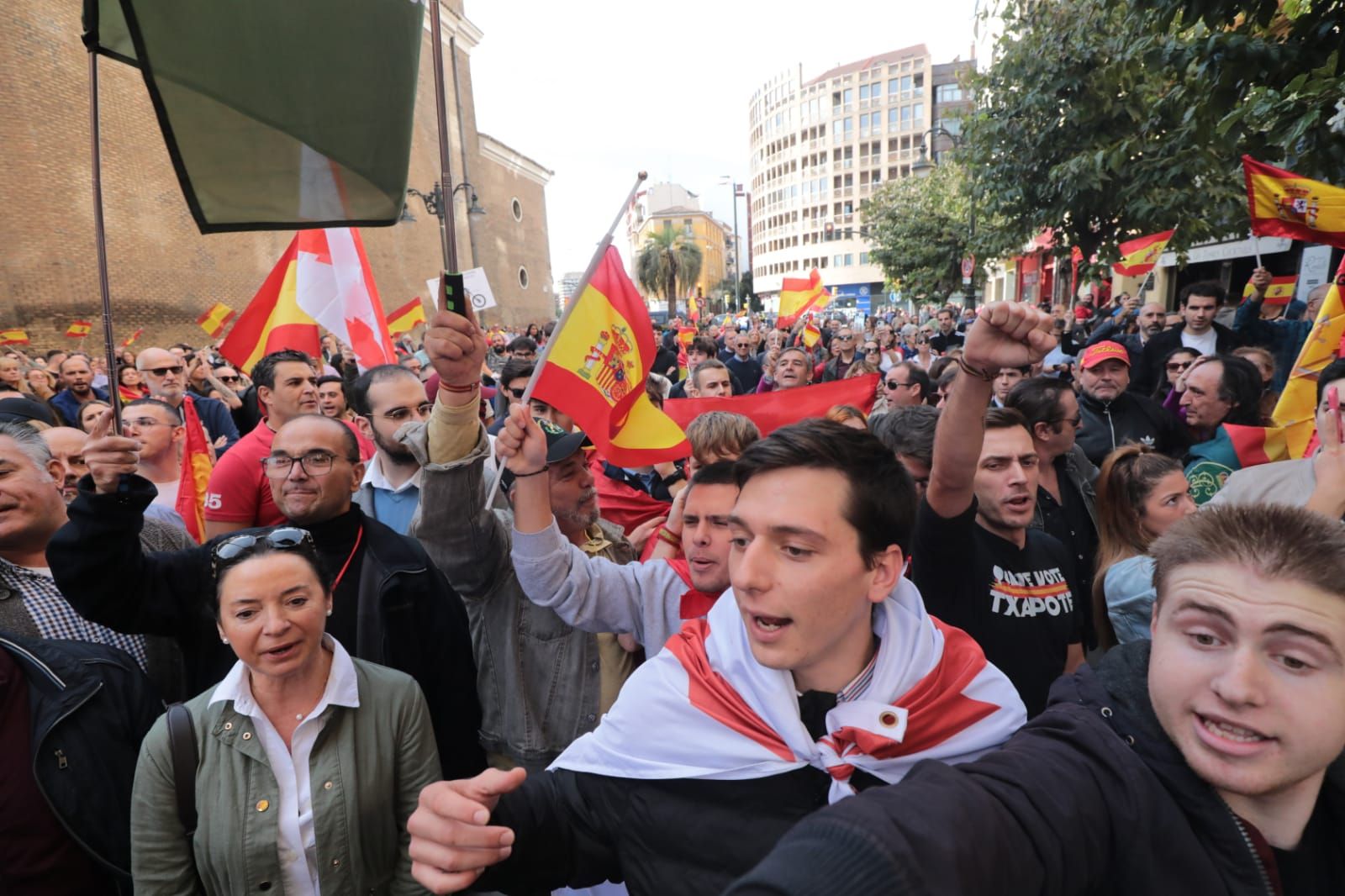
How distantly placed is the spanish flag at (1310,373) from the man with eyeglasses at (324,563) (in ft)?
13.7

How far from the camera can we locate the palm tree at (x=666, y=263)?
55.7m

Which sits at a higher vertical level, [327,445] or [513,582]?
[327,445]

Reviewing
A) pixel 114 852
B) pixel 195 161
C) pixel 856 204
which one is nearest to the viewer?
pixel 195 161

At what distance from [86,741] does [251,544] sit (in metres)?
0.64

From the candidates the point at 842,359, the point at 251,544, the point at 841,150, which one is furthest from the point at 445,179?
the point at 841,150

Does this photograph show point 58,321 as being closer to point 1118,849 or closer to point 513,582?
point 513,582

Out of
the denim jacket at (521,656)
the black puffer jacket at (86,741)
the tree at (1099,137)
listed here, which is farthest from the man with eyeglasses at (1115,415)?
the black puffer jacket at (86,741)

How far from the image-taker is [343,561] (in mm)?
2531

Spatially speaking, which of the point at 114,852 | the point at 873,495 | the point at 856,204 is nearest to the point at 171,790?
the point at 114,852

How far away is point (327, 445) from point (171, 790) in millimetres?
1167

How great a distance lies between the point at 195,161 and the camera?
176cm

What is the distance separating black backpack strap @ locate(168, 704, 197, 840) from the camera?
184cm

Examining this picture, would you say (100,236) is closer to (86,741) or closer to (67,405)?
(86,741)

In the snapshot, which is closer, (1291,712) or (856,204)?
(1291,712)
